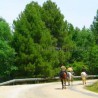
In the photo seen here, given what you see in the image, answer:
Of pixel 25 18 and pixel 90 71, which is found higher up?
pixel 25 18

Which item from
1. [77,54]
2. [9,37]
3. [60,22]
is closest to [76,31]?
[77,54]

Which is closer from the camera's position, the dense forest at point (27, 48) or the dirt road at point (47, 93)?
the dirt road at point (47, 93)

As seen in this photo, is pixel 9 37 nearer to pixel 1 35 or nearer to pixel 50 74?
pixel 1 35

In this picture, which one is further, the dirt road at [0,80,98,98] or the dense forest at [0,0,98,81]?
the dense forest at [0,0,98,81]

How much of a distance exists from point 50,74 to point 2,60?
7.52 metres

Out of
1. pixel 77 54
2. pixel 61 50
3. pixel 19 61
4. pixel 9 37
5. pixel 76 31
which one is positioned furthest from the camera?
pixel 76 31

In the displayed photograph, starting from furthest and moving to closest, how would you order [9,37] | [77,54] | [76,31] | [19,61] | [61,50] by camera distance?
[76,31] < [77,54] < [61,50] < [9,37] < [19,61]

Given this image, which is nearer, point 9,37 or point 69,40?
point 9,37

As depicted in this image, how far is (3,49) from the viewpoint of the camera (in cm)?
6281

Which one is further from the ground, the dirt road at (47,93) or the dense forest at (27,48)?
the dense forest at (27,48)

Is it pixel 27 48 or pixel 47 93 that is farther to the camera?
pixel 27 48

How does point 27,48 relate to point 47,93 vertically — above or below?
Result: above

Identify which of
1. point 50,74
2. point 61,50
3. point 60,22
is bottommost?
point 50,74

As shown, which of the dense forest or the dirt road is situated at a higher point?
the dense forest
